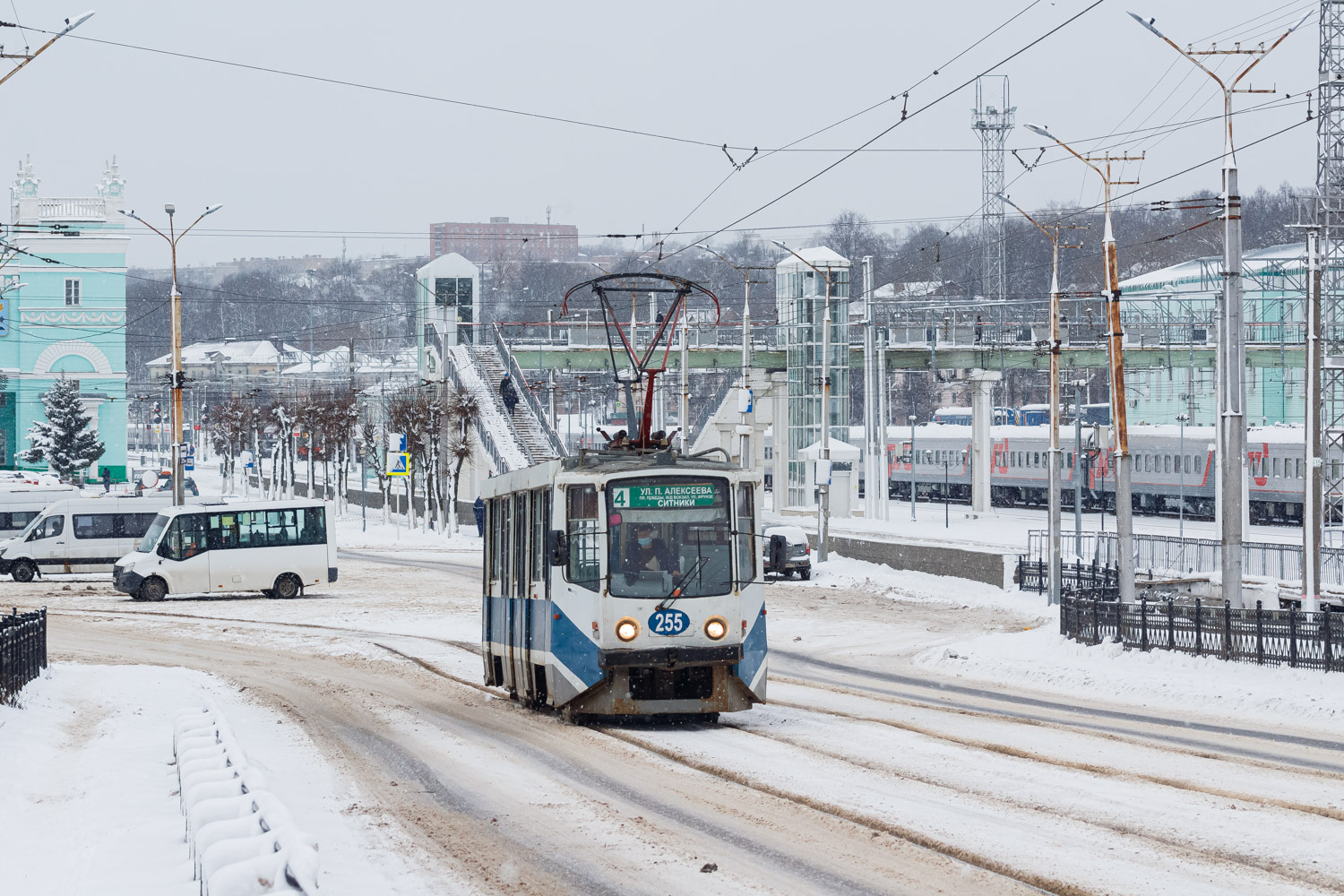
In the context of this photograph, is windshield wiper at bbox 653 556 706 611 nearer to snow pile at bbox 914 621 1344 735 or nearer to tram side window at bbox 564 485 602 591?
tram side window at bbox 564 485 602 591

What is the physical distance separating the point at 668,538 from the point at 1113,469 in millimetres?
62594

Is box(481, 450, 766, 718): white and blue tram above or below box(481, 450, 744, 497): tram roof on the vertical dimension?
below

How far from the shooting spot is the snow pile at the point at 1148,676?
1877 cm

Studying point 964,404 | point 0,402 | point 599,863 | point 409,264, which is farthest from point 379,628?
point 409,264

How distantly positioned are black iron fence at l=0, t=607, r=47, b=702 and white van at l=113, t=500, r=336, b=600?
19.0 m

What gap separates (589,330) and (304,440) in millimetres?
22852

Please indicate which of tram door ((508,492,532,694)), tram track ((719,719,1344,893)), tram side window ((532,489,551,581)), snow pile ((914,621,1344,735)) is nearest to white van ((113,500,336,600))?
snow pile ((914,621,1344,735))

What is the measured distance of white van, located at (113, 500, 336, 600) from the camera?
133ft

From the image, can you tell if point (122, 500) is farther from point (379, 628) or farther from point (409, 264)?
point (409, 264)

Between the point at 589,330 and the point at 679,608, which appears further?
the point at 589,330

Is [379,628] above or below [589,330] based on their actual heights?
below

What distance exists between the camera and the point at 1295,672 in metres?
20.1

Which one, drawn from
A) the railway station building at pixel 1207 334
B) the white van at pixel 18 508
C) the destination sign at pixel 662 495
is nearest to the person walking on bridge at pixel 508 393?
the white van at pixel 18 508

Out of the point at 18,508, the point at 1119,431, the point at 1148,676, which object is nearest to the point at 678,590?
the point at 1148,676
